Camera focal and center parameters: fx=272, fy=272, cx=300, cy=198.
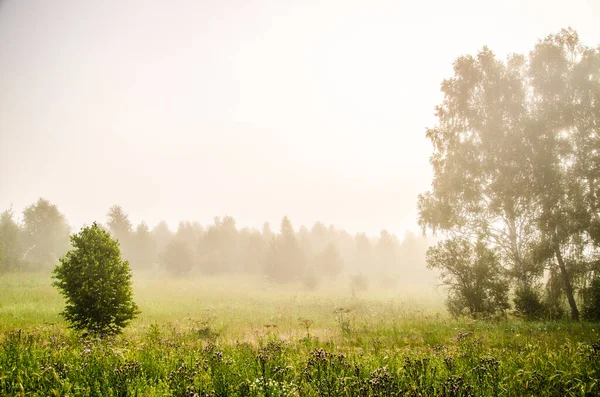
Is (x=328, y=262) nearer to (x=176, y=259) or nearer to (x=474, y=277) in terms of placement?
(x=176, y=259)

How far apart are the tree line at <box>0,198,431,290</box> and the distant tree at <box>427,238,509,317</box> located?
29.4 m

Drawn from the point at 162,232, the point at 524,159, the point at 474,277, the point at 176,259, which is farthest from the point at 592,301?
the point at 162,232

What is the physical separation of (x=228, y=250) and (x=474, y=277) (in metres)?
52.8

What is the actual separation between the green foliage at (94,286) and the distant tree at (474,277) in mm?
13858

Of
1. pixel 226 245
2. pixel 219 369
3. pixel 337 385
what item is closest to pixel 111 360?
pixel 219 369

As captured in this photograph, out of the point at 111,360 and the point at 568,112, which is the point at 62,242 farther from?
the point at 568,112

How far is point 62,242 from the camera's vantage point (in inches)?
1905

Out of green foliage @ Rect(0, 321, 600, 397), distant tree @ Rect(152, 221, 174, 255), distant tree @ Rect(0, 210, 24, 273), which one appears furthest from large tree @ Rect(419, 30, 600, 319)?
distant tree @ Rect(152, 221, 174, 255)

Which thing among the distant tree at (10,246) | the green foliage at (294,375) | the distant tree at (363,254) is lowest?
the distant tree at (363,254)

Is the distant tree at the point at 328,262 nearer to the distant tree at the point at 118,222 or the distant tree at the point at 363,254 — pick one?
the distant tree at the point at 363,254

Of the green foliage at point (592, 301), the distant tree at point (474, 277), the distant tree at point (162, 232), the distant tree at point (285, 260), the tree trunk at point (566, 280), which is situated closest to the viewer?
the green foliage at point (592, 301)

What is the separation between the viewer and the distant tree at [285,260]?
46719mm

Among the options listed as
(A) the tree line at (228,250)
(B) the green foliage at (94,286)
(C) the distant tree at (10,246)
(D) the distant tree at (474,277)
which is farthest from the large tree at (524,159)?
(C) the distant tree at (10,246)

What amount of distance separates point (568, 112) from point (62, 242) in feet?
218
